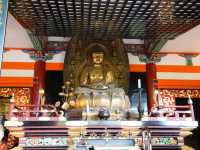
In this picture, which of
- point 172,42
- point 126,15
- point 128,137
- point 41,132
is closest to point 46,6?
point 126,15

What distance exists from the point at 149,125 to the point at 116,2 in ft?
6.91

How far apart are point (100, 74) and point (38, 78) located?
144 centimetres

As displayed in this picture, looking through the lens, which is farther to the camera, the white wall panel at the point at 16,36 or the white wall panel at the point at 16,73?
the white wall panel at the point at 16,73

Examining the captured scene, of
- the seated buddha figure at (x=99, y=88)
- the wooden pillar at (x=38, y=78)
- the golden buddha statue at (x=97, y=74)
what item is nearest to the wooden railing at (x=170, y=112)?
the seated buddha figure at (x=99, y=88)

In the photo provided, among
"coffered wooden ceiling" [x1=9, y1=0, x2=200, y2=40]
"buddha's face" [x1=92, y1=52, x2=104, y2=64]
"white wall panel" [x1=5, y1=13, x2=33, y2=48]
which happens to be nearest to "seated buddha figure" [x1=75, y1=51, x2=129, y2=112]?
"buddha's face" [x1=92, y1=52, x2=104, y2=64]

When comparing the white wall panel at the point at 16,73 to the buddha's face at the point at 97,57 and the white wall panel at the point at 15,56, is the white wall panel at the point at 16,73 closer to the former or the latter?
the white wall panel at the point at 15,56

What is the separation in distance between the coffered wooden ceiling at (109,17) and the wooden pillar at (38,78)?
2.72ft

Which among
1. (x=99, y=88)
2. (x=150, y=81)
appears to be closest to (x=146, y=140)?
(x=99, y=88)

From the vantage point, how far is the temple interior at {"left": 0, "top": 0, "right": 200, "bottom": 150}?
17.9 feet

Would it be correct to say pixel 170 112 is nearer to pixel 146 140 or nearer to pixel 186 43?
pixel 146 140

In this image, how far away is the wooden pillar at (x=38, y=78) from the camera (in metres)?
7.55

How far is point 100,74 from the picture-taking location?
782 centimetres

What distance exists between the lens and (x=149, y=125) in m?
5.43

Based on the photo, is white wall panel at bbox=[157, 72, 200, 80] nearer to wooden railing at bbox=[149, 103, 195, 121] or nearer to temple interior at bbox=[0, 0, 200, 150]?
temple interior at bbox=[0, 0, 200, 150]
